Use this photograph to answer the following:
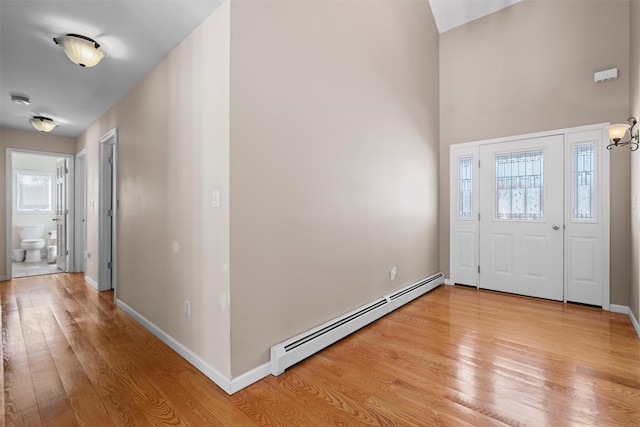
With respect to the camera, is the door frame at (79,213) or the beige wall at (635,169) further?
the door frame at (79,213)

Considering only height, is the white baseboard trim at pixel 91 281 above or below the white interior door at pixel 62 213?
below

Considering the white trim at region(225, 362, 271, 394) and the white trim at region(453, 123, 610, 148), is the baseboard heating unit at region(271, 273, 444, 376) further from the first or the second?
the white trim at region(453, 123, 610, 148)

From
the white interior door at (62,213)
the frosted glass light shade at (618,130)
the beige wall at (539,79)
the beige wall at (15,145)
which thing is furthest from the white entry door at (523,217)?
the white interior door at (62,213)

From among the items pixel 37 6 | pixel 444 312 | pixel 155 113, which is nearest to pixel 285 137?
pixel 155 113

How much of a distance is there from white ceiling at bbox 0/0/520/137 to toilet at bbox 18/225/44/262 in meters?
3.82

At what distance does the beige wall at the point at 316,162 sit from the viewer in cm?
204

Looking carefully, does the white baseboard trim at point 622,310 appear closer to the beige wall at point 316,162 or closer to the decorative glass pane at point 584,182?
the decorative glass pane at point 584,182

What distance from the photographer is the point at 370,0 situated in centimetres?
326

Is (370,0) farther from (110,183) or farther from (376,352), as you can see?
(110,183)

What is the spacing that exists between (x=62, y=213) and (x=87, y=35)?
4885mm

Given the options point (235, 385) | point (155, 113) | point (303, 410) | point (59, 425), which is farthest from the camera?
point (155, 113)

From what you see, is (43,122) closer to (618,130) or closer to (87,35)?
(87,35)

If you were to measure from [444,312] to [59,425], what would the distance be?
336 cm

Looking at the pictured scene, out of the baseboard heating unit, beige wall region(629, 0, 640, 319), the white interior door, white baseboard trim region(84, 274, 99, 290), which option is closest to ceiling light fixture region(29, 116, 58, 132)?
the white interior door
